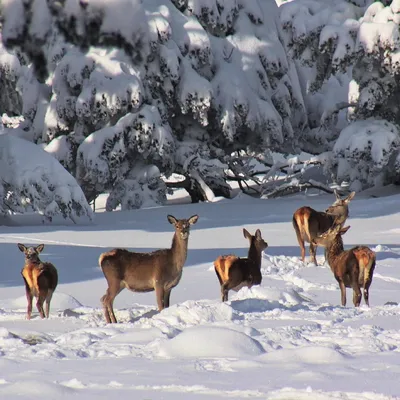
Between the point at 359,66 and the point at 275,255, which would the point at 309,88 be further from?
the point at 275,255

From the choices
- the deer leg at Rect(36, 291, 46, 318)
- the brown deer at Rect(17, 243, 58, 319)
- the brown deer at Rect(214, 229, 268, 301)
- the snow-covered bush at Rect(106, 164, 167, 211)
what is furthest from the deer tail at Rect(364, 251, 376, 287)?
the snow-covered bush at Rect(106, 164, 167, 211)

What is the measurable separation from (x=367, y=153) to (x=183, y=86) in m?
6.45

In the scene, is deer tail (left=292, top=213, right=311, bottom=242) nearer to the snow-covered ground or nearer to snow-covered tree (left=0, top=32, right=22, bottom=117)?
the snow-covered ground

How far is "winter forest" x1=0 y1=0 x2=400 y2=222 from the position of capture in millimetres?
29078

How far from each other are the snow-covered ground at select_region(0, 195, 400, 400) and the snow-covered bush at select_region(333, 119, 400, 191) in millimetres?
10566

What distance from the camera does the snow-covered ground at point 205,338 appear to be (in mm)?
6324

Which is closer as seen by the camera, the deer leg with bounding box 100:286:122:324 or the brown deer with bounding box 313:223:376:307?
the deer leg with bounding box 100:286:122:324

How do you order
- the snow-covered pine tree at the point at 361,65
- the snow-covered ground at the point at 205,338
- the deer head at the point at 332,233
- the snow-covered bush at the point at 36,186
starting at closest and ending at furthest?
1. the snow-covered ground at the point at 205,338
2. the deer head at the point at 332,233
3. the snow-covered bush at the point at 36,186
4. the snow-covered pine tree at the point at 361,65

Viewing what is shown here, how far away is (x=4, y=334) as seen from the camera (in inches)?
333

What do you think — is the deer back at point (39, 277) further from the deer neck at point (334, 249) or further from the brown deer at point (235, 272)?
the deer neck at point (334, 249)

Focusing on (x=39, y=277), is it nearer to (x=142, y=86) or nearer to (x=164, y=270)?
A: (x=164, y=270)

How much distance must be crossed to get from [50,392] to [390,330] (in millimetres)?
3992

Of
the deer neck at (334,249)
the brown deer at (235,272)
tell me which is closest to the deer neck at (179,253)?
the brown deer at (235,272)

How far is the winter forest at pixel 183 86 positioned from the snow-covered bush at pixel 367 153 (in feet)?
0.15
